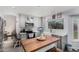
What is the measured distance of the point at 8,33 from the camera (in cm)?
135

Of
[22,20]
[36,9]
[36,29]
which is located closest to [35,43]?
[36,29]

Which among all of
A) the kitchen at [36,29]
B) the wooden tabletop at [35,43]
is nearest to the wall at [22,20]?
the kitchen at [36,29]

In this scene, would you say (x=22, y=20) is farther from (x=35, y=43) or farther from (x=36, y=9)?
(x=35, y=43)

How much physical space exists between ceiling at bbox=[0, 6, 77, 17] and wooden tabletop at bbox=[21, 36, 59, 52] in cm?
38

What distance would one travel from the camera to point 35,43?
1386 mm

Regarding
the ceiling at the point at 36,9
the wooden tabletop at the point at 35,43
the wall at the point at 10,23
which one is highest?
the ceiling at the point at 36,9

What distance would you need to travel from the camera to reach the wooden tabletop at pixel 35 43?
135 cm

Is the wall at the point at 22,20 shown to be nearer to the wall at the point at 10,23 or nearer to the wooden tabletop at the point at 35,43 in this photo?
the wall at the point at 10,23

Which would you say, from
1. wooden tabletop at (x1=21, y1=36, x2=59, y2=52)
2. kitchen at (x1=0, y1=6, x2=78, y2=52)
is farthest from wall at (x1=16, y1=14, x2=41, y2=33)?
wooden tabletop at (x1=21, y1=36, x2=59, y2=52)

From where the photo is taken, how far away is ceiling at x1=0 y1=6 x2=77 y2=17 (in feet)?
4.41

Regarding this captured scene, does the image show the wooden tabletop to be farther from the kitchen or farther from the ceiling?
the ceiling

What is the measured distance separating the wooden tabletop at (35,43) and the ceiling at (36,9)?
378mm

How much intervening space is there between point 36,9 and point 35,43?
50cm

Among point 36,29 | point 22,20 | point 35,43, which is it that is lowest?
point 35,43
